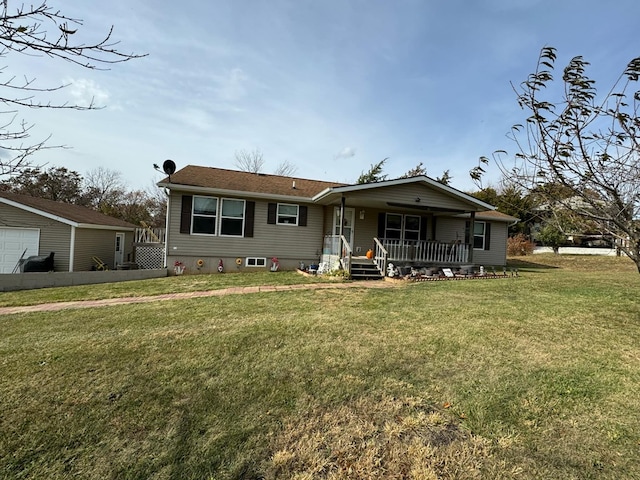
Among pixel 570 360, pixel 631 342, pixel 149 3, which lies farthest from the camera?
pixel 631 342

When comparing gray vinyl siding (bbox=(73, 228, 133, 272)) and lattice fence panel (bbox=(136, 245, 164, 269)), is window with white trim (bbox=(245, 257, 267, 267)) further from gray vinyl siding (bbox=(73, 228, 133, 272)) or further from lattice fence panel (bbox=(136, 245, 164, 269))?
gray vinyl siding (bbox=(73, 228, 133, 272))

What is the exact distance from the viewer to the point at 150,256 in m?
13.5

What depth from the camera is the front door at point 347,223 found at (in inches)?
520

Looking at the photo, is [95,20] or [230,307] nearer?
[95,20]

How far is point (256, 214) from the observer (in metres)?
12.6

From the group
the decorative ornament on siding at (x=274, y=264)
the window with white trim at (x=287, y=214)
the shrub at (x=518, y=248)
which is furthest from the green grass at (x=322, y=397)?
the shrub at (x=518, y=248)

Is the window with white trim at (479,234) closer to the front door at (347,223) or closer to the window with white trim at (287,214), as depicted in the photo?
the front door at (347,223)

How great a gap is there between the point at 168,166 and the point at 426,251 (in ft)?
33.1

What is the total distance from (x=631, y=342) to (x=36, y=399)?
6972 millimetres

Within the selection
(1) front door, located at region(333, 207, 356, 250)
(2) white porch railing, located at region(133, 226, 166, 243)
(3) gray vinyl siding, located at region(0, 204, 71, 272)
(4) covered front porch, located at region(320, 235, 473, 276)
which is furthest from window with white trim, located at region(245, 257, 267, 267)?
(3) gray vinyl siding, located at region(0, 204, 71, 272)

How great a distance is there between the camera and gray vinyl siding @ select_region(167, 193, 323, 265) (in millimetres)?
11773

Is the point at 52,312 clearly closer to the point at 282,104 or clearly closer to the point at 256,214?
the point at 256,214

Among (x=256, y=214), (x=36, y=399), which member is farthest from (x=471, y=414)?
(x=256, y=214)

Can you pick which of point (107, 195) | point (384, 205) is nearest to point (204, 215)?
point (384, 205)
